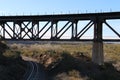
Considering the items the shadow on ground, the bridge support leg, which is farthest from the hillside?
the bridge support leg

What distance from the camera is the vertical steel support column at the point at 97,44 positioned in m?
67.4

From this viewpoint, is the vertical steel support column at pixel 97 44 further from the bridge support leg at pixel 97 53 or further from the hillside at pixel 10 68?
the hillside at pixel 10 68

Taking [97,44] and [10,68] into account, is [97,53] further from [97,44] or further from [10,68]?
[10,68]

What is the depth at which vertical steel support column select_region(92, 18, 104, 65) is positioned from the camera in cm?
6738

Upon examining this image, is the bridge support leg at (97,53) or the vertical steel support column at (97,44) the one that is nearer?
the bridge support leg at (97,53)

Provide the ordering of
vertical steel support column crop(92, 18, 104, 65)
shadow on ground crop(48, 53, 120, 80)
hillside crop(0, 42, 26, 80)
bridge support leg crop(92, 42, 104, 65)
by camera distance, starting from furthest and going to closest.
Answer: vertical steel support column crop(92, 18, 104, 65) < bridge support leg crop(92, 42, 104, 65) < shadow on ground crop(48, 53, 120, 80) < hillside crop(0, 42, 26, 80)

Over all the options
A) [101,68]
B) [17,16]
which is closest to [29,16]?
[17,16]

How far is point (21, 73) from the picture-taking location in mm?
54625

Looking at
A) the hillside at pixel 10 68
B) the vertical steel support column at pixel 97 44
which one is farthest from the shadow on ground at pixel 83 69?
the hillside at pixel 10 68

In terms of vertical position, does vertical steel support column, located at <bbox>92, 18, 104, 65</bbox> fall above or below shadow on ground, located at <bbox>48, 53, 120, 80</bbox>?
above

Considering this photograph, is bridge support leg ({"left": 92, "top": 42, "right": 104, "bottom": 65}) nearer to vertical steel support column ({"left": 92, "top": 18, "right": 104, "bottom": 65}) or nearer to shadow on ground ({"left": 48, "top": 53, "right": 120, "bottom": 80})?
vertical steel support column ({"left": 92, "top": 18, "right": 104, "bottom": 65})

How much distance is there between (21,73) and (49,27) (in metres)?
20.6

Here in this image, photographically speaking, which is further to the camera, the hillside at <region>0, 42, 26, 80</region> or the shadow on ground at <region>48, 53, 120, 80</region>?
the shadow on ground at <region>48, 53, 120, 80</region>

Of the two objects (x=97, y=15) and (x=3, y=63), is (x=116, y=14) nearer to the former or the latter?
(x=97, y=15)
